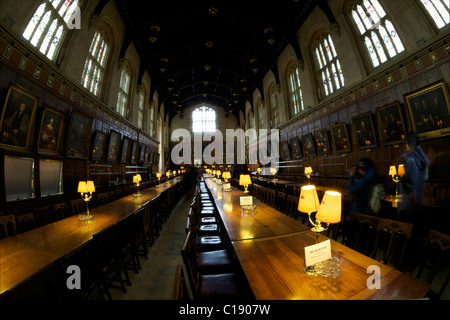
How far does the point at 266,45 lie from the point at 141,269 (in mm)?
13728

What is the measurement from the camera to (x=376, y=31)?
6.64 m

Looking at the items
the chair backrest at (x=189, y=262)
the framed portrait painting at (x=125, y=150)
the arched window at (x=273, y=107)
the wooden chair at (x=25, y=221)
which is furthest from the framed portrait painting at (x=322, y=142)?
A: the framed portrait painting at (x=125, y=150)

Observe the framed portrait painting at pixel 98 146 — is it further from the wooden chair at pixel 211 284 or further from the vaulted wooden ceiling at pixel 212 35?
the wooden chair at pixel 211 284

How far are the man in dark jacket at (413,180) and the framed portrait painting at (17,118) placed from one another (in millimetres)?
7713

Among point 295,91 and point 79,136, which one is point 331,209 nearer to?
point 79,136

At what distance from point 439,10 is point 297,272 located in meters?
7.72


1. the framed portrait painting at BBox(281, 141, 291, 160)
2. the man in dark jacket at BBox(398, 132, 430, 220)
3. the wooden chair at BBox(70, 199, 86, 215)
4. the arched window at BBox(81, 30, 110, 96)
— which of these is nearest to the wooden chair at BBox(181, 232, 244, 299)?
the man in dark jacket at BBox(398, 132, 430, 220)

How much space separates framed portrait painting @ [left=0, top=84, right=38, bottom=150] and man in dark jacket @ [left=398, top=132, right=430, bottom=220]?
7.71m

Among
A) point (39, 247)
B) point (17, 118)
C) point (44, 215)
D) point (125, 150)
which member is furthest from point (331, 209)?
point (125, 150)

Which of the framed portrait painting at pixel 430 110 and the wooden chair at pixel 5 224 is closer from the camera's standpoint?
the wooden chair at pixel 5 224

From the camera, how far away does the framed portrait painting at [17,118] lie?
4.00 meters

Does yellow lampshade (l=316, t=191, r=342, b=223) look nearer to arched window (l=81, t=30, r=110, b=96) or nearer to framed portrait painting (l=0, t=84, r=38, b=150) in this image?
framed portrait painting (l=0, t=84, r=38, b=150)
